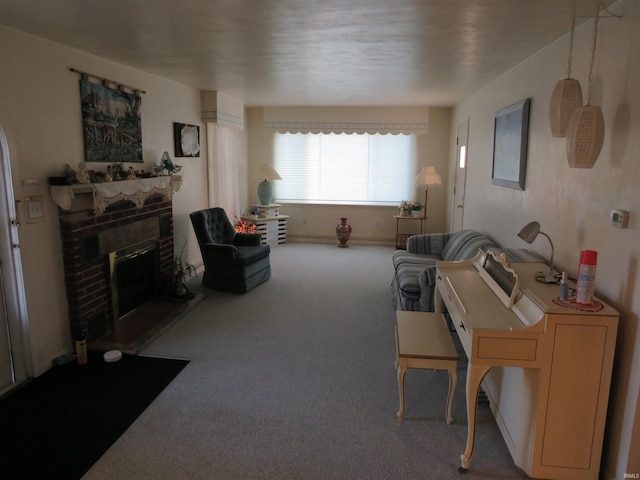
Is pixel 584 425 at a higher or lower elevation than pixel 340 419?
higher

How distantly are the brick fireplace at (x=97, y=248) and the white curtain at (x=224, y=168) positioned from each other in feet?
5.26

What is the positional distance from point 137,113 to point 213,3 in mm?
2300

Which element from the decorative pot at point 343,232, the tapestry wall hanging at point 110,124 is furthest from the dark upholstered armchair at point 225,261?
the decorative pot at point 343,232

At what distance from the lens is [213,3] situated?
231cm

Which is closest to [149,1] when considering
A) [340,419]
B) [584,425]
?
[340,419]

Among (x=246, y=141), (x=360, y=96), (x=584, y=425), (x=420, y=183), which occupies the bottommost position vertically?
(x=584, y=425)

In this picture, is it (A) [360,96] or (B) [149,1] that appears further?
(A) [360,96]

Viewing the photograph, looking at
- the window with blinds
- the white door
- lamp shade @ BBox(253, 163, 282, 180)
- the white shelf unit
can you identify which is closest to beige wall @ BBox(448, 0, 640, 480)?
the white door

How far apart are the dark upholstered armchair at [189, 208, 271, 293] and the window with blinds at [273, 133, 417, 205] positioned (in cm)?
274

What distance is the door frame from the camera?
2.81 metres

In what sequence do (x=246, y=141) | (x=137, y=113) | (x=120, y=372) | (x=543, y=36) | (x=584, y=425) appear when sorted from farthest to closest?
1. (x=246, y=141)
2. (x=137, y=113)
3. (x=120, y=372)
4. (x=543, y=36)
5. (x=584, y=425)

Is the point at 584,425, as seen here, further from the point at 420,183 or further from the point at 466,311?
the point at 420,183

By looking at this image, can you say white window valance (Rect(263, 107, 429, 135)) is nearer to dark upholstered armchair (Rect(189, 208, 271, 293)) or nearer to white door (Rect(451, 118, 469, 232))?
white door (Rect(451, 118, 469, 232))

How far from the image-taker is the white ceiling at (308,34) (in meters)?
2.36
